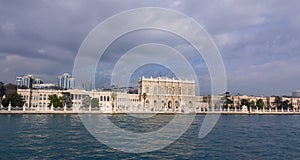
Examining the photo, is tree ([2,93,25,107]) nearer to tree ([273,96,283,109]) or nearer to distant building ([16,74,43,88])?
distant building ([16,74,43,88])

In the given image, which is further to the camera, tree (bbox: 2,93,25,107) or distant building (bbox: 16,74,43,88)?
distant building (bbox: 16,74,43,88)

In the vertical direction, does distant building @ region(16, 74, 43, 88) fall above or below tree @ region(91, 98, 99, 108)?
above

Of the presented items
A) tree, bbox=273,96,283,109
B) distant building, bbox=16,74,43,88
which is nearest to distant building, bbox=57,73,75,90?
distant building, bbox=16,74,43,88

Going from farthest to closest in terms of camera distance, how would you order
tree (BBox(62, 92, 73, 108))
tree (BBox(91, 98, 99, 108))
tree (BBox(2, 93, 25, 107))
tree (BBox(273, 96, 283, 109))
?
tree (BBox(273, 96, 283, 109)) → tree (BBox(91, 98, 99, 108)) → tree (BBox(62, 92, 73, 108)) → tree (BBox(2, 93, 25, 107))

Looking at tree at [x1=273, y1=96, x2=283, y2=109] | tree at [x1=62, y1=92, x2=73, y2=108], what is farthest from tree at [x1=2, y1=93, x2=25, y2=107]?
tree at [x1=273, y1=96, x2=283, y2=109]

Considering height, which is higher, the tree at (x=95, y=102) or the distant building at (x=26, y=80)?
the distant building at (x=26, y=80)

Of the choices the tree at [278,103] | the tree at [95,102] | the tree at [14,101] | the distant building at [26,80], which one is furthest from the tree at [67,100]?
the tree at [278,103]

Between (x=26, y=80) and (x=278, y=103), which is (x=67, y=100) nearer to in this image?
Result: (x=26, y=80)

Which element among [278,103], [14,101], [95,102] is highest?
[14,101]

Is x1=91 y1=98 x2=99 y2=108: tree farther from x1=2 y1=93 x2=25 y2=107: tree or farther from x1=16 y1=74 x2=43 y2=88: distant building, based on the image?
x1=16 y1=74 x2=43 y2=88: distant building

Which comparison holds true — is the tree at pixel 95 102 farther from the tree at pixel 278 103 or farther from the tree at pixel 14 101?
the tree at pixel 278 103

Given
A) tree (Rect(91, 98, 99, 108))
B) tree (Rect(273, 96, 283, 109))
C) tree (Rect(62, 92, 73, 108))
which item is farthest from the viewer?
tree (Rect(273, 96, 283, 109))

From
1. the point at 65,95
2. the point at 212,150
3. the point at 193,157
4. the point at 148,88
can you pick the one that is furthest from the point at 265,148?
the point at 148,88

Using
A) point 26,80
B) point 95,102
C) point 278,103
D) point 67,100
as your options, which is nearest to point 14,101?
point 67,100
